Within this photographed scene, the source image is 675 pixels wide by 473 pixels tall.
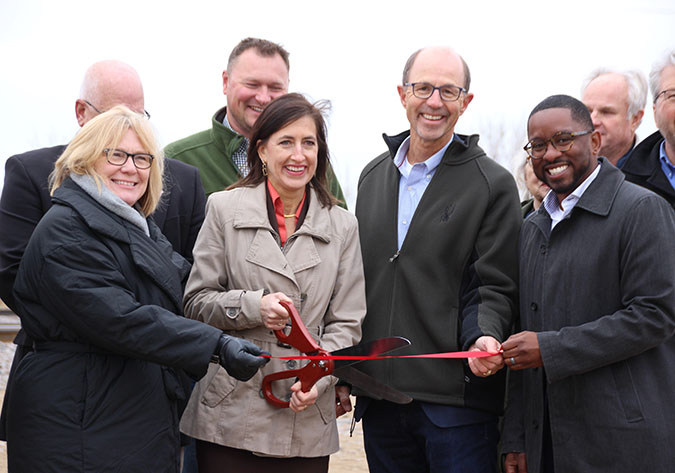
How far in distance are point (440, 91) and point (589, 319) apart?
1255 mm

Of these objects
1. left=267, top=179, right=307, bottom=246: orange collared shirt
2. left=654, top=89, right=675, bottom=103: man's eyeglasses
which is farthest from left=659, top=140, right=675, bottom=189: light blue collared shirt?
left=267, top=179, right=307, bottom=246: orange collared shirt

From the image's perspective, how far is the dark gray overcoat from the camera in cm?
289

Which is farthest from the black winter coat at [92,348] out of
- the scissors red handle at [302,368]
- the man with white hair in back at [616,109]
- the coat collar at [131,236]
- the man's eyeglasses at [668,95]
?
the man with white hair in back at [616,109]

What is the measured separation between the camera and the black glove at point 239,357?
282 centimetres

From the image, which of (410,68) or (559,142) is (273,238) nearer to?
(410,68)

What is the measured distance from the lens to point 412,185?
146 inches

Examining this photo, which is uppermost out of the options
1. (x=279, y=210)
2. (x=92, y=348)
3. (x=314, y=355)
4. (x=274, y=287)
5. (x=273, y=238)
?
(x=279, y=210)

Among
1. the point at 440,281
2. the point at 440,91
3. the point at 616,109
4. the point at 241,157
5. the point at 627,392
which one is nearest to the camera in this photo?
the point at 627,392

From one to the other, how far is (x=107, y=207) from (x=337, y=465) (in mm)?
4976

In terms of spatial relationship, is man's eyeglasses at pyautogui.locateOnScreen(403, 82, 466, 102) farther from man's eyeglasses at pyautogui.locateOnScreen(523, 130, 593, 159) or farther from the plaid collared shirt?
the plaid collared shirt

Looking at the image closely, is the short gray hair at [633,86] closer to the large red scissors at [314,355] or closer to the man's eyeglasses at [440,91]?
the man's eyeglasses at [440,91]

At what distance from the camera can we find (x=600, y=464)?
9.71ft

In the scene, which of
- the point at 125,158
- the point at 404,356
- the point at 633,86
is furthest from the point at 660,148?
the point at 125,158

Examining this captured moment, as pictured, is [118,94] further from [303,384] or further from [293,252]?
[303,384]
